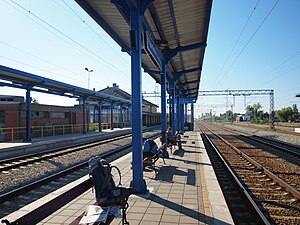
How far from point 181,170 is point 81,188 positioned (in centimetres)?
524

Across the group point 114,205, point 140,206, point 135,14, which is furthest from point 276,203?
point 135,14

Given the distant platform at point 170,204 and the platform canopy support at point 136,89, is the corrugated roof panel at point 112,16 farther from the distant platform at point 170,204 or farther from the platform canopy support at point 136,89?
the distant platform at point 170,204

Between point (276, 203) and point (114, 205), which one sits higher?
point (114, 205)

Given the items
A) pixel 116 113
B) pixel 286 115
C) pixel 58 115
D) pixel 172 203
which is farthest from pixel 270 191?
pixel 286 115

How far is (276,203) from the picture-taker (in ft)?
18.6

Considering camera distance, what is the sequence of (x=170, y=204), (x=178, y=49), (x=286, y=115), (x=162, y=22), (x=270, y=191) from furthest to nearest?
(x=286, y=115) < (x=178, y=49) < (x=162, y=22) < (x=270, y=191) < (x=170, y=204)

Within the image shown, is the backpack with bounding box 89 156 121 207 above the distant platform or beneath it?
above

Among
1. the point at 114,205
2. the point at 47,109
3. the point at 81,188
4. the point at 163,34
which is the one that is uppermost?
the point at 163,34

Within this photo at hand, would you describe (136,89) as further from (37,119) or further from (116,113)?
(116,113)

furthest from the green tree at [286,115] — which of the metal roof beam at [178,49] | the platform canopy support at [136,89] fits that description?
the platform canopy support at [136,89]

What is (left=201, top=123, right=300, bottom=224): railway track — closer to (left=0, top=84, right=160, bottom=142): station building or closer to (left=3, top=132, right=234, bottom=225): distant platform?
(left=3, top=132, right=234, bottom=225): distant platform

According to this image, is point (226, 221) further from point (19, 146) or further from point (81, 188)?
point (19, 146)

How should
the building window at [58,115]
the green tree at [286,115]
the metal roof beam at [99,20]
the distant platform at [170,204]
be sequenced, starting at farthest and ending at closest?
the green tree at [286,115], the building window at [58,115], the metal roof beam at [99,20], the distant platform at [170,204]

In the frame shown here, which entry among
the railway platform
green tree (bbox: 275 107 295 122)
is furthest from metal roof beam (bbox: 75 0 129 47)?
green tree (bbox: 275 107 295 122)
